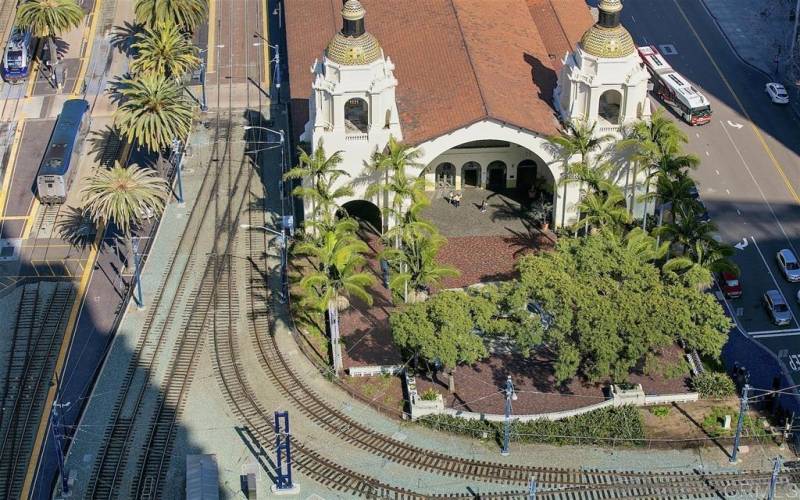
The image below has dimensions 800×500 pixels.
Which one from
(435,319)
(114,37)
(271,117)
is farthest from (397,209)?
(114,37)

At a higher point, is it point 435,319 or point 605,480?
point 435,319

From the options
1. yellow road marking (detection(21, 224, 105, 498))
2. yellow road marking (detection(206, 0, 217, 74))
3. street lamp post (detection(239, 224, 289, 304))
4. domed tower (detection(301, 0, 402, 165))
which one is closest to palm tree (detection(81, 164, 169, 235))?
yellow road marking (detection(21, 224, 105, 498))

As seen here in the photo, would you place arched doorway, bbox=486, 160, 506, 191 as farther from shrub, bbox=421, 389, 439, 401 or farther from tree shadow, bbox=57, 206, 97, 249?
tree shadow, bbox=57, 206, 97, 249

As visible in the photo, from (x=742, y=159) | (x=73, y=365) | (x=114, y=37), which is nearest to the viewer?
(x=73, y=365)

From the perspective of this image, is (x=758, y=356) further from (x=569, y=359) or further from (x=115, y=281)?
(x=115, y=281)

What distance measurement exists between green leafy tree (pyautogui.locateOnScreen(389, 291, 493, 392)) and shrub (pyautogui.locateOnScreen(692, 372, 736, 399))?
16.7m

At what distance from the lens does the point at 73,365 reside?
116 m

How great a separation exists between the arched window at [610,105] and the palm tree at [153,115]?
37.3 metres

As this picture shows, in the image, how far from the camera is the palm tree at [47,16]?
15112cm

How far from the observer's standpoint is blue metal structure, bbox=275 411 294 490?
10188cm

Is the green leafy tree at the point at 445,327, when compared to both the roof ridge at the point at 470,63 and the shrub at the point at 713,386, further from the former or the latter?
the roof ridge at the point at 470,63

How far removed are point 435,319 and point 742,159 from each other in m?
47.7

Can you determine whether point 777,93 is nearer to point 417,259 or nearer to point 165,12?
point 417,259

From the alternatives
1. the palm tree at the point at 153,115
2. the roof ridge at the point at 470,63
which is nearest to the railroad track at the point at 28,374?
the palm tree at the point at 153,115
